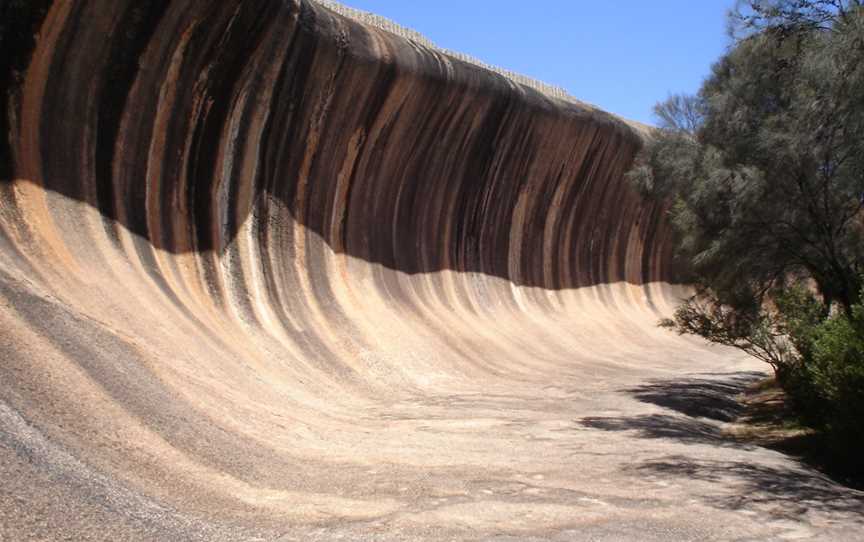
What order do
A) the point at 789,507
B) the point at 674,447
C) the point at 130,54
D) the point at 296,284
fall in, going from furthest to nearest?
the point at 296,284 < the point at 130,54 < the point at 674,447 < the point at 789,507

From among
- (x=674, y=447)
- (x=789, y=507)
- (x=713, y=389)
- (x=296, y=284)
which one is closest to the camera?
(x=789, y=507)

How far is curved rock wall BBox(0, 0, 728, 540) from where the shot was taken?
6.38 m

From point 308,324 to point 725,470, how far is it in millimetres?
7047

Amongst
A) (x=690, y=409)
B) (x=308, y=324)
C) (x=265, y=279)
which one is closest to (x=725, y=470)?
(x=690, y=409)

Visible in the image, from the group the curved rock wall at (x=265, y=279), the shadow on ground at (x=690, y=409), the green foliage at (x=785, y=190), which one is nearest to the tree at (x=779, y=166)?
the green foliage at (x=785, y=190)

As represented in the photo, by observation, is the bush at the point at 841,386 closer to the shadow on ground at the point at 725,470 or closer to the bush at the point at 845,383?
the bush at the point at 845,383

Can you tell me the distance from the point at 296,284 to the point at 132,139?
3.55 m

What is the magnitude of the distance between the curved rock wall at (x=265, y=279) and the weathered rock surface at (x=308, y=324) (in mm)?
A: 39

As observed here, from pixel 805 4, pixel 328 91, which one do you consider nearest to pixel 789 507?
pixel 805 4

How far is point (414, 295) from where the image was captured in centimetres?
1719

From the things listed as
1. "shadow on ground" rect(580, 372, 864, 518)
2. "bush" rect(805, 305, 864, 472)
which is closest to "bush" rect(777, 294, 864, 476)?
"bush" rect(805, 305, 864, 472)

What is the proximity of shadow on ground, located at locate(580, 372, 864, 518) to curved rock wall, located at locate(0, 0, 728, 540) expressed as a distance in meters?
1.17

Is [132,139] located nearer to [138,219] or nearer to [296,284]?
[138,219]

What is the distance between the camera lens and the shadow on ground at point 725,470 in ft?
23.2
